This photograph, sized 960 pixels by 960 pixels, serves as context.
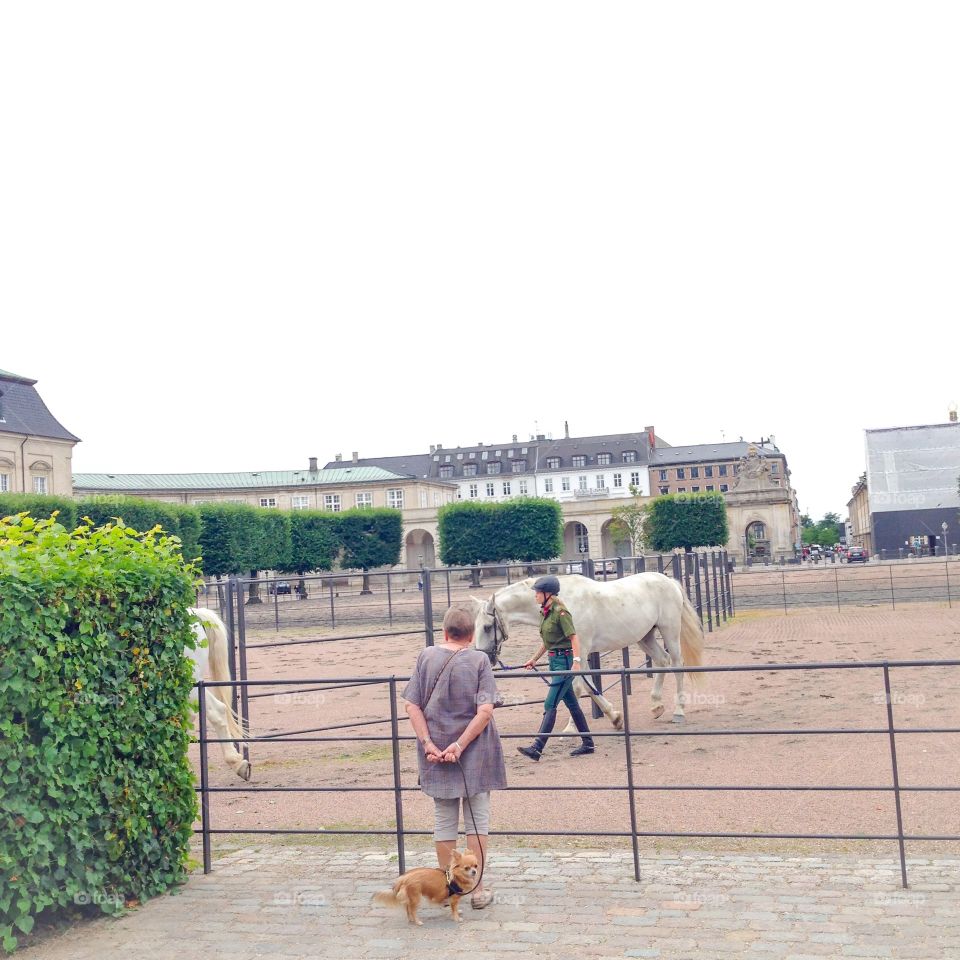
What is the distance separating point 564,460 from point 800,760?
115 meters

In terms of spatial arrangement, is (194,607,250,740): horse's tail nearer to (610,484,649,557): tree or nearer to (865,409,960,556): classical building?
(610,484,649,557): tree

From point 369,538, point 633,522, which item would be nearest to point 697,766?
point 369,538

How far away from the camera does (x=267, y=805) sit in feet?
28.9

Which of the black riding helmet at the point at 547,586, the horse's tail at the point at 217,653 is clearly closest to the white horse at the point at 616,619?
the black riding helmet at the point at 547,586

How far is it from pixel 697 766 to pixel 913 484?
7251 centimetres

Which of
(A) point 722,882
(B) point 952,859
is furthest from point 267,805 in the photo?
(B) point 952,859

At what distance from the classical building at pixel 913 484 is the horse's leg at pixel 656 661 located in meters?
64.7

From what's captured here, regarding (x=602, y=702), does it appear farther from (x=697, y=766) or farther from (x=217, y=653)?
(x=217, y=653)

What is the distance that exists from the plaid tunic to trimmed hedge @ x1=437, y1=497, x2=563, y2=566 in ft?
200

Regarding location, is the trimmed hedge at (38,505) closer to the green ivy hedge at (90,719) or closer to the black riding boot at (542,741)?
the black riding boot at (542,741)

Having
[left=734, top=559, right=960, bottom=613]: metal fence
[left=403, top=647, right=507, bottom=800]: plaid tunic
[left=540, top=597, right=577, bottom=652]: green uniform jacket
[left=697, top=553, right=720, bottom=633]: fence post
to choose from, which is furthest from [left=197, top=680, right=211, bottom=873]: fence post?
[left=734, top=559, right=960, bottom=613]: metal fence

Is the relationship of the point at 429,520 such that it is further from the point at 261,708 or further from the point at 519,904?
the point at 519,904

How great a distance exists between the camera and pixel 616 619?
12.1 metres

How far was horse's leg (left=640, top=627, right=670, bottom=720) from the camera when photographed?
1226 centimetres
